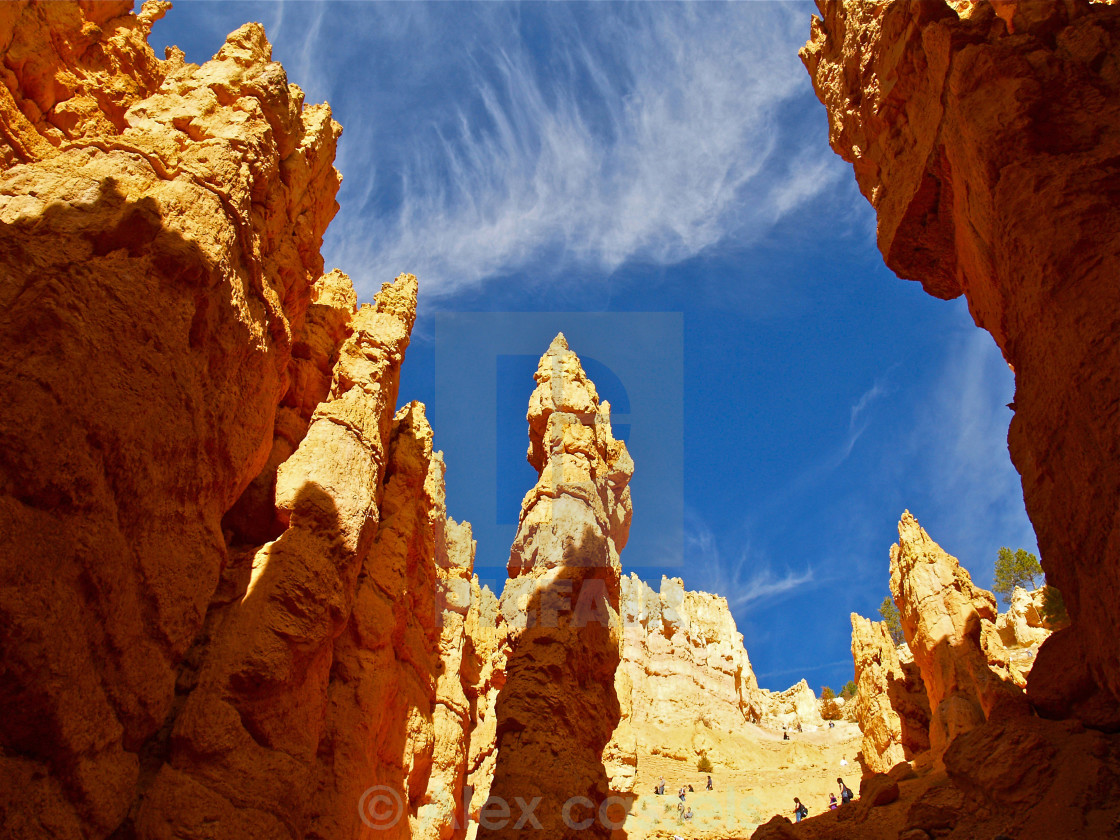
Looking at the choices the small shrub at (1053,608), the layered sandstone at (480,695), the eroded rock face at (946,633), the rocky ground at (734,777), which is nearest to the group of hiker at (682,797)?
the rocky ground at (734,777)

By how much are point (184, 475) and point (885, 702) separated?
92.1ft

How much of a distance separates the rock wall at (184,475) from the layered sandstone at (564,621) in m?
3.24

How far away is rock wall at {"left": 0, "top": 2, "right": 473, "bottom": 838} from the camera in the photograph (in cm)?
846

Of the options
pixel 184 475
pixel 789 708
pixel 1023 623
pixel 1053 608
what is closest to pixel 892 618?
pixel 789 708

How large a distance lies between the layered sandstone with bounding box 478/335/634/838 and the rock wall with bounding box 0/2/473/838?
10.6ft

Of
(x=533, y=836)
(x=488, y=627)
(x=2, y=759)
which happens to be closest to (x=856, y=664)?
(x=488, y=627)

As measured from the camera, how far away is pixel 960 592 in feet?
77.2

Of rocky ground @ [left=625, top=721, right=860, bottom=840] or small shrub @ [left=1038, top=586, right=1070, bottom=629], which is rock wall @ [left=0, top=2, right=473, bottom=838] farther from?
small shrub @ [left=1038, top=586, right=1070, bottom=629]

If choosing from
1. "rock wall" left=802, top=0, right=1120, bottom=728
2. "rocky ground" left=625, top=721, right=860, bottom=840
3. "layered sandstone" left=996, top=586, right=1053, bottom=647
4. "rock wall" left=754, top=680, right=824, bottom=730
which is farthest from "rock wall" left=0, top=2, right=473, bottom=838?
"rock wall" left=754, top=680, right=824, bottom=730

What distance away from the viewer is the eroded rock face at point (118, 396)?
321 inches

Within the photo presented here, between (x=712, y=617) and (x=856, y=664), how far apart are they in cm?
3484

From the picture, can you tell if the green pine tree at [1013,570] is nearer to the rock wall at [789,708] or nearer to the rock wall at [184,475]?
the rock wall at [789,708]

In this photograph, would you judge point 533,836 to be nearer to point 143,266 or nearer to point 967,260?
point 143,266

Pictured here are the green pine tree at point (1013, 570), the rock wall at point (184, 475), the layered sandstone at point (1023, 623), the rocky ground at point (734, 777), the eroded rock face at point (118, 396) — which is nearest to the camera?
the eroded rock face at point (118, 396)
